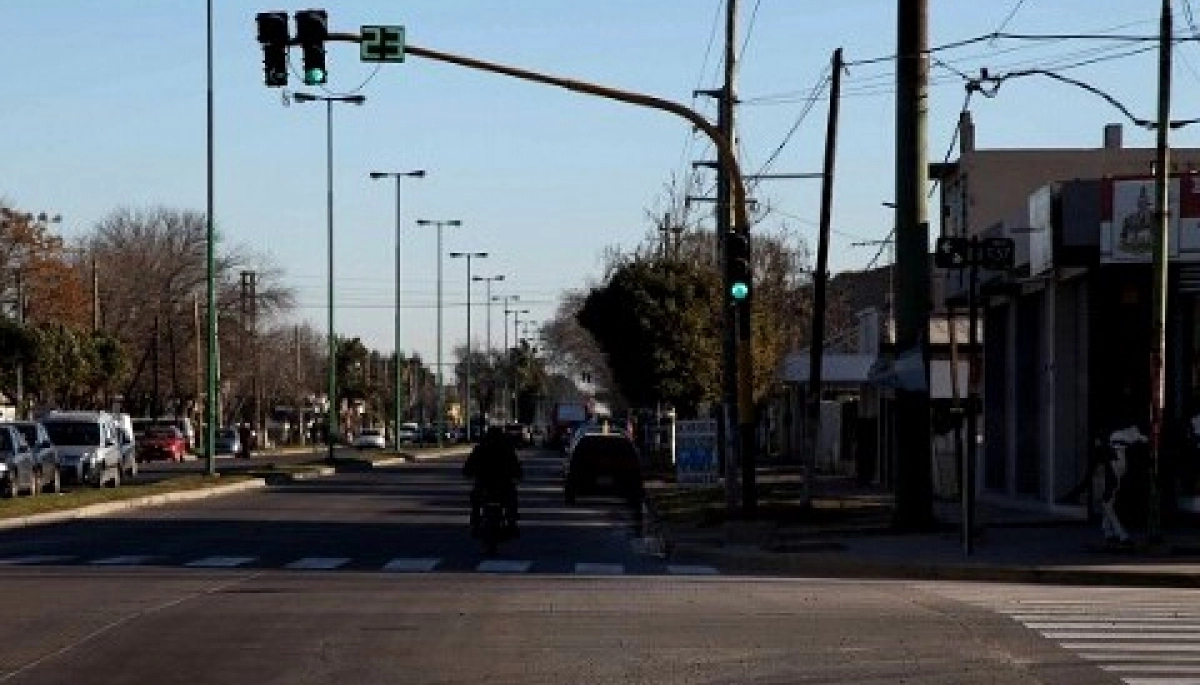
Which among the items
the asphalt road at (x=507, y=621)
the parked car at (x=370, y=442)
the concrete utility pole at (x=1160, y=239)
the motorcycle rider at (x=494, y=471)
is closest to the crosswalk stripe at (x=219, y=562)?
the asphalt road at (x=507, y=621)

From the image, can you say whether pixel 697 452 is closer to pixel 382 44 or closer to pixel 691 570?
pixel 691 570

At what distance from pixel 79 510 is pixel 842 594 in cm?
2148

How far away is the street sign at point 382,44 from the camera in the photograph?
26844 mm

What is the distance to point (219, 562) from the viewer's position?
27.5 m

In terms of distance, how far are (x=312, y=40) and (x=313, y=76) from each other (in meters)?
0.44

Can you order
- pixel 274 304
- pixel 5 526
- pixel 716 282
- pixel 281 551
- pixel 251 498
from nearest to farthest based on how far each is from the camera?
1. pixel 281 551
2. pixel 5 526
3. pixel 251 498
4. pixel 716 282
5. pixel 274 304

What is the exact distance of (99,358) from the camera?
→ 3381 inches

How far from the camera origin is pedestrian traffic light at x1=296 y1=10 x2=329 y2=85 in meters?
26.0

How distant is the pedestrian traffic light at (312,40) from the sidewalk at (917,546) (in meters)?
8.86

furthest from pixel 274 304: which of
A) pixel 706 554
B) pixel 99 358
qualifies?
pixel 706 554

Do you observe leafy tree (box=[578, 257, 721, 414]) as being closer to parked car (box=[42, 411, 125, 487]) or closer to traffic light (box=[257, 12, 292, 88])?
parked car (box=[42, 411, 125, 487])

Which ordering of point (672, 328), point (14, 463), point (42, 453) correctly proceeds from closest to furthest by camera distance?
point (14, 463)
point (42, 453)
point (672, 328)

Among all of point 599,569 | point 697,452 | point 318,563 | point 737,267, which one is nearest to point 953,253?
point 737,267

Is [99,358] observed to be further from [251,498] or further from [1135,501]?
[1135,501]
